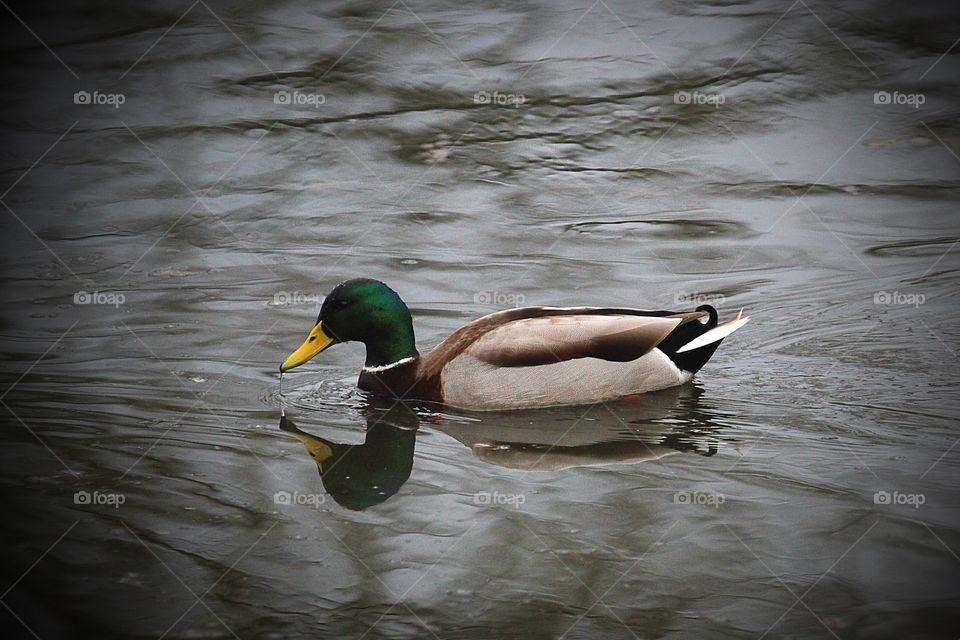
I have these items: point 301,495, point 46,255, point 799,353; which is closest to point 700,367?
point 799,353

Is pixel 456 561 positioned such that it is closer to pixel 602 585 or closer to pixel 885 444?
pixel 602 585
